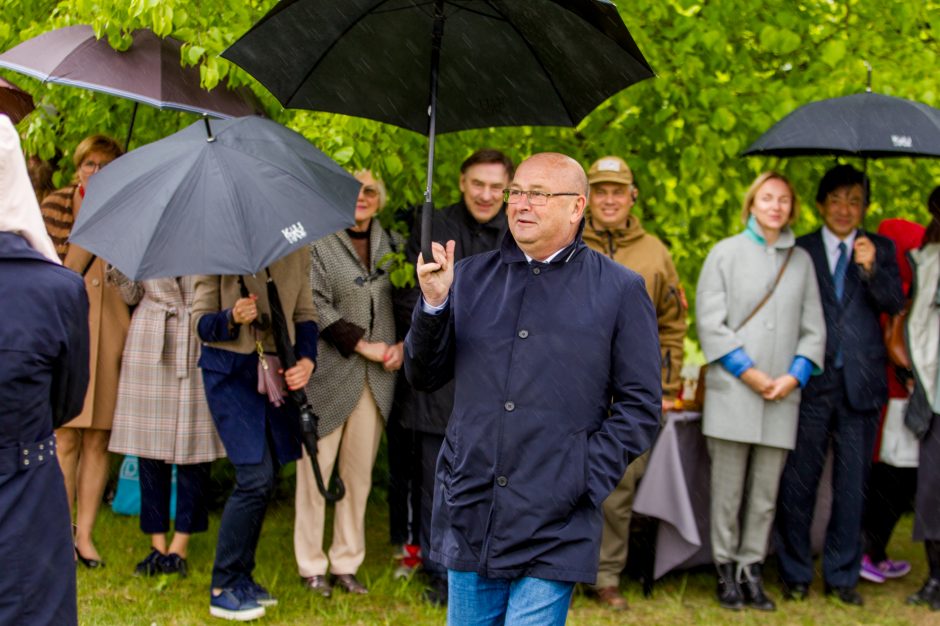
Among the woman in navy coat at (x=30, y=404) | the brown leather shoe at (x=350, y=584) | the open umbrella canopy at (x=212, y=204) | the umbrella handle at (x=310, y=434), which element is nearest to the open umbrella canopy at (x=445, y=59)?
the open umbrella canopy at (x=212, y=204)

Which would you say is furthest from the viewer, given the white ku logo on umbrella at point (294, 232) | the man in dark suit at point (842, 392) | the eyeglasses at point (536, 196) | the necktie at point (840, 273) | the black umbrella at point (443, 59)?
the necktie at point (840, 273)

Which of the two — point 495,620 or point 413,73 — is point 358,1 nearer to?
Result: point 413,73

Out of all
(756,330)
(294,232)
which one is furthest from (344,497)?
(756,330)

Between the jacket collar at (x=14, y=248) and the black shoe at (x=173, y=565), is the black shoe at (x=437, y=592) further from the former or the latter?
the jacket collar at (x=14, y=248)

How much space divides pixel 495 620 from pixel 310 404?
9.65 feet

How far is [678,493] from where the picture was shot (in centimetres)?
698

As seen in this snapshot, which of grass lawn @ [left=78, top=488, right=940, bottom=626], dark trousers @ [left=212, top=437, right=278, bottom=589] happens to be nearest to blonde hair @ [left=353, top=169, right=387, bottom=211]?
dark trousers @ [left=212, top=437, right=278, bottom=589]

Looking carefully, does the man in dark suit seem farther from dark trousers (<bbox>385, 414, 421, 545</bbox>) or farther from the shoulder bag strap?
dark trousers (<bbox>385, 414, 421, 545</bbox>)

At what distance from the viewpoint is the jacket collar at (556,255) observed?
13.1 feet

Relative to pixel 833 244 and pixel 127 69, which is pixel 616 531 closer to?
pixel 833 244

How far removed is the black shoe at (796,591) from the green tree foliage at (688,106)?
82.8 inches

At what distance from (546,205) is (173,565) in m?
4.18

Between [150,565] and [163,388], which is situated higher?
[163,388]

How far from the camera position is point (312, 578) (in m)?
6.97
